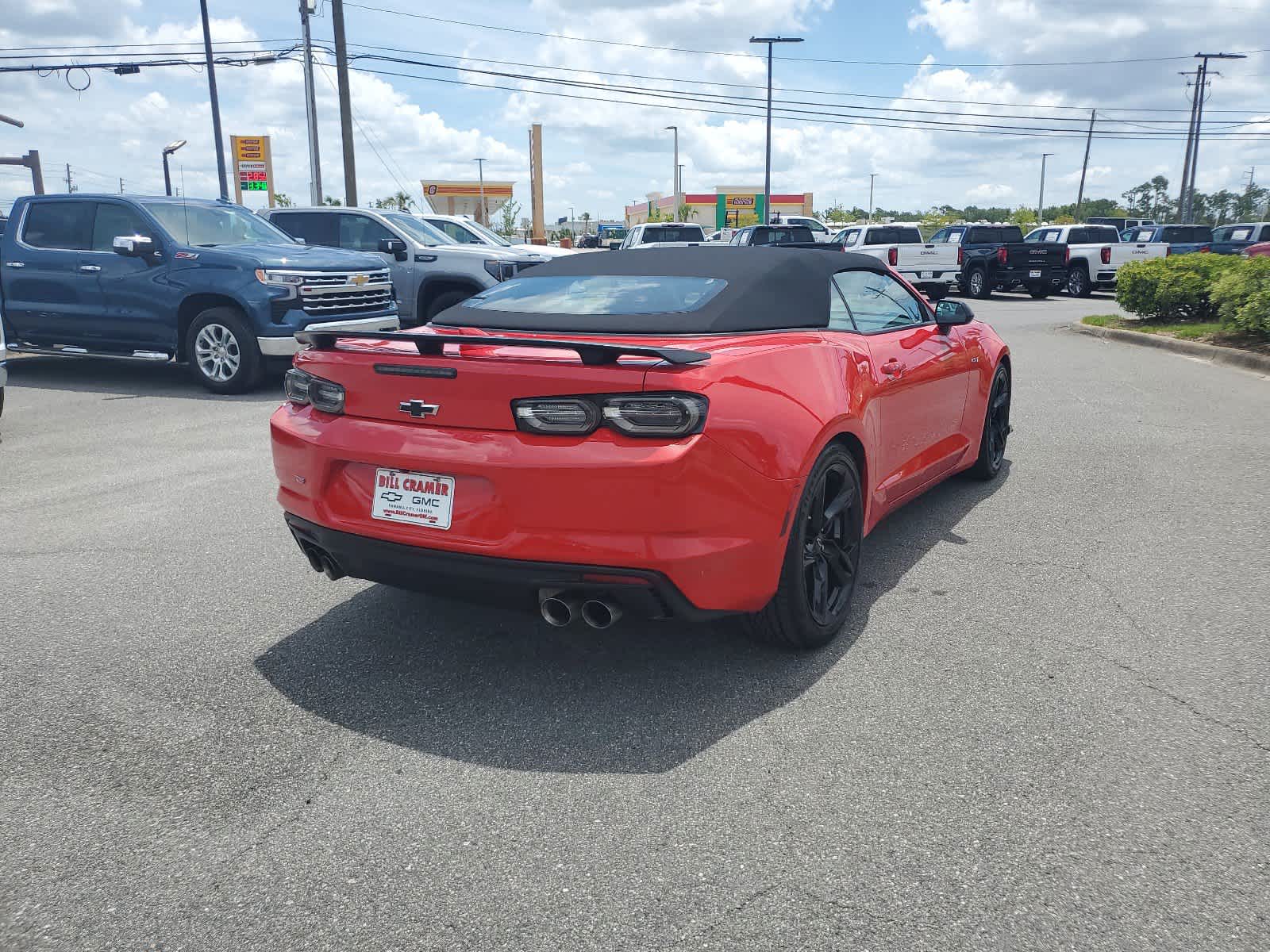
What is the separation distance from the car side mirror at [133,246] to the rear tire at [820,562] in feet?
29.1

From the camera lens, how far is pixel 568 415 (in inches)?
125

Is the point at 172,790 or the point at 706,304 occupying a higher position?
the point at 706,304

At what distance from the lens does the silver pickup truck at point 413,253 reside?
1338cm

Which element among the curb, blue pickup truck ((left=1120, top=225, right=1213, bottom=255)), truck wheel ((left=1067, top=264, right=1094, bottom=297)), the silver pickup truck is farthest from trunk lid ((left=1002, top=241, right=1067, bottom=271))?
the silver pickup truck

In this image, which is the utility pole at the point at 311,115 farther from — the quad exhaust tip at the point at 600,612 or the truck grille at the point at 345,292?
the quad exhaust tip at the point at 600,612

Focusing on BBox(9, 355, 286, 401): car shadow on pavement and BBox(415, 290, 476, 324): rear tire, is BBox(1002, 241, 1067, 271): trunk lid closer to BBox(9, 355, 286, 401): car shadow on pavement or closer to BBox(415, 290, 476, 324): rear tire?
BBox(415, 290, 476, 324): rear tire

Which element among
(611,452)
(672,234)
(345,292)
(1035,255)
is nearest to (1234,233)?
(1035,255)

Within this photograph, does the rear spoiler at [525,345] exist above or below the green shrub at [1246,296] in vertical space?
above

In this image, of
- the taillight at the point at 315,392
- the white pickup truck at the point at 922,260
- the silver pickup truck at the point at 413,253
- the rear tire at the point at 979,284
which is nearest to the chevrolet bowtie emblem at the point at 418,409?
the taillight at the point at 315,392

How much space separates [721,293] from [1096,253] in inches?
963

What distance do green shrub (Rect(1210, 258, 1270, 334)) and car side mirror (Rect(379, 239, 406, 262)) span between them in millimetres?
10475

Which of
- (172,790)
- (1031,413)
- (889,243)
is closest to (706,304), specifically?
(172,790)

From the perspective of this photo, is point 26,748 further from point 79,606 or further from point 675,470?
point 675,470

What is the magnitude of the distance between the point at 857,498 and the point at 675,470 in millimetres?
1209
